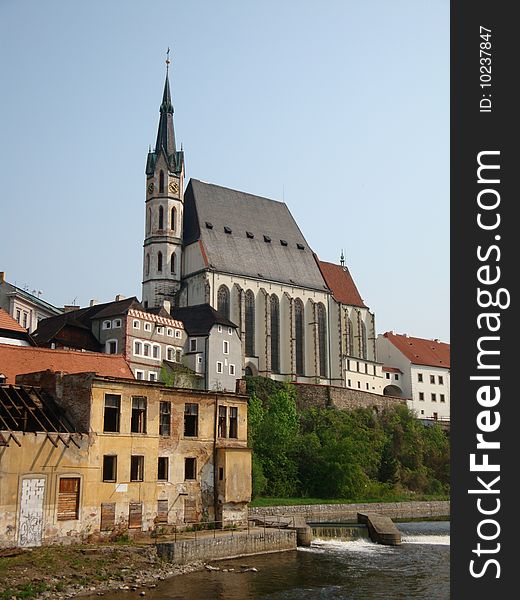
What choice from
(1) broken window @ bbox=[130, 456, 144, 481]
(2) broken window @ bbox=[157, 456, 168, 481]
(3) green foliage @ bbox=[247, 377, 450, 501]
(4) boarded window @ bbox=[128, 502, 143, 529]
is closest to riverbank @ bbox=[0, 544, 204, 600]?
(4) boarded window @ bbox=[128, 502, 143, 529]

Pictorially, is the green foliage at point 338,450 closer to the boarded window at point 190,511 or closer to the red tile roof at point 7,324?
the red tile roof at point 7,324

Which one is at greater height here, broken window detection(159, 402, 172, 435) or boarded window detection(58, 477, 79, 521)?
broken window detection(159, 402, 172, 435)

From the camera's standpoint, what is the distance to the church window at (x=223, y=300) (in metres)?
98.2

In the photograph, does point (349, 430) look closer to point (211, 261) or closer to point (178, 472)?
point (211, 261)

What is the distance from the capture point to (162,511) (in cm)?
4012

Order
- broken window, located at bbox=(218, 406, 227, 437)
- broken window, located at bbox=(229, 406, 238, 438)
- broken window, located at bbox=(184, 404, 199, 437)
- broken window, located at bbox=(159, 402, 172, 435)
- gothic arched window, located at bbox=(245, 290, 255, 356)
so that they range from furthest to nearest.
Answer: gothic arched window, located at bbox=(245, 290, 255, 356)
broken window, located at bbox=(229, 406, 238, 438)
broken window, located at bbox=(218, 406, 227, 437)
broken window, located at bbox=(184, 404, 199, 437)
broken window, located at bbox=(159, 402, 172, 435)

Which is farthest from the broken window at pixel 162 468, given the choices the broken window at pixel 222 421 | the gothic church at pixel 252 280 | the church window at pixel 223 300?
the church window at pixel 223 300

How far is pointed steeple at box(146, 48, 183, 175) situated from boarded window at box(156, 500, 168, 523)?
70863mm

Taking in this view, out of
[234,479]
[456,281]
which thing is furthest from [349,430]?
[456,281]

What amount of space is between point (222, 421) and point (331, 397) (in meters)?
52.2

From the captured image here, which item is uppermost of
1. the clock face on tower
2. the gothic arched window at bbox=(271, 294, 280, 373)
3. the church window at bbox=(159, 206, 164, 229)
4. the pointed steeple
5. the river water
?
the pointed steeple

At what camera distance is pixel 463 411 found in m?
15.3

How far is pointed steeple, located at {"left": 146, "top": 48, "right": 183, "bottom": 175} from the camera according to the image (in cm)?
10612

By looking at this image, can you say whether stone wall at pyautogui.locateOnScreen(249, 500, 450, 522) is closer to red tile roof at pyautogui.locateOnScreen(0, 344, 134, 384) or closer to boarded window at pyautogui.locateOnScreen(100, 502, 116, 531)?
red tile roof at pyautogui.locateOnScreen(0, 344, 134, 384)
